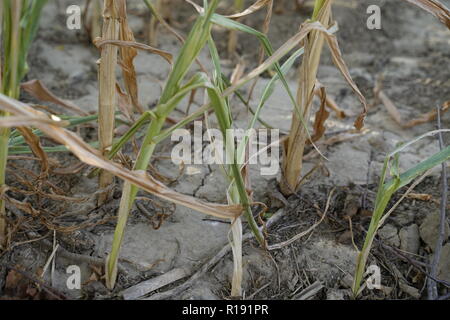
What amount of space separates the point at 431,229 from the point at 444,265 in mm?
116

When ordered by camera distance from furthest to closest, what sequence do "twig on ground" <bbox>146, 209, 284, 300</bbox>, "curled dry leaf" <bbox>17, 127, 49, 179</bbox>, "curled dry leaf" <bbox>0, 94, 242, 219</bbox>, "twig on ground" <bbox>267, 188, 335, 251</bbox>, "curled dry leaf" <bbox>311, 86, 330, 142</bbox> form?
1. "curled dry leaf" <bbox>311, 86, 330, 142</bbox>
2. "twig on ground" <bbox>267, 188, 335, 251</bbox>
3. "twig on ground" <bbox>146, 209, 284, 300</bbox>
4. "curled dry leaf" <bbox>17, 127, 49, 179</bbox>
5. "curled dry leaf" <bbox>0, 94, 242, 219</bbox>

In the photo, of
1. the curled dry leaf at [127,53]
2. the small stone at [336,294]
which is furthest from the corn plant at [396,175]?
the curled dry leaf at [127,53]

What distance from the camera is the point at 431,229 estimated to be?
1522 millimetres

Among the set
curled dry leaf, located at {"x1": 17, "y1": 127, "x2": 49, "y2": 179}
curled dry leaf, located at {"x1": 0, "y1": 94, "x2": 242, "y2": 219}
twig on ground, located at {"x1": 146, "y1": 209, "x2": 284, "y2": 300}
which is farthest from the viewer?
twig on ground, located at {"x1": 146, "y1": 209, "x2": 284, "y2": 300}

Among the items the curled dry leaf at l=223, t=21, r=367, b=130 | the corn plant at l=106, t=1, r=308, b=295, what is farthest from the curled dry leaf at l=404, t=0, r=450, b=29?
the corn plant at l=106, t=1, r=308, b=295

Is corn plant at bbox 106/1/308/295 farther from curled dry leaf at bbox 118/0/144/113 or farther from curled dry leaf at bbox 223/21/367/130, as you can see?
curled dry leaf at bbox 118/0/144/113

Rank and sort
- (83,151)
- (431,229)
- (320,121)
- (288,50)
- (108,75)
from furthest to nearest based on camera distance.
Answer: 1. (320,121)
2. (431,229)
3. (108,75)
4. (288,50)
5. (83,151)

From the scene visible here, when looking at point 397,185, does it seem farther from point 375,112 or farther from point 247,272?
point 375,112

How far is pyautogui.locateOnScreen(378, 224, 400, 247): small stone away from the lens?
5.02 feet

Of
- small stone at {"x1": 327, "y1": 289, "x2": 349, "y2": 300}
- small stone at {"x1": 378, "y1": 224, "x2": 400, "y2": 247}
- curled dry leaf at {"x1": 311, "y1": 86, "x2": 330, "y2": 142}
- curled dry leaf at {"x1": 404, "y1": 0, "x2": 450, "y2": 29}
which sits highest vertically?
curled dry leaf at {"x1": 404, "y1": 0, "x2": 450, "y2": 29}

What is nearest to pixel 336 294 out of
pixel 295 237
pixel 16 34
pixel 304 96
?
pixel 295 237

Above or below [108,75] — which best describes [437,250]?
below

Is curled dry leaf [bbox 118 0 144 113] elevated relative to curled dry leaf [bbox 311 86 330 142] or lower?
elevated

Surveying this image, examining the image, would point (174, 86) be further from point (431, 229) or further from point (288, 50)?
point (431, 229)
